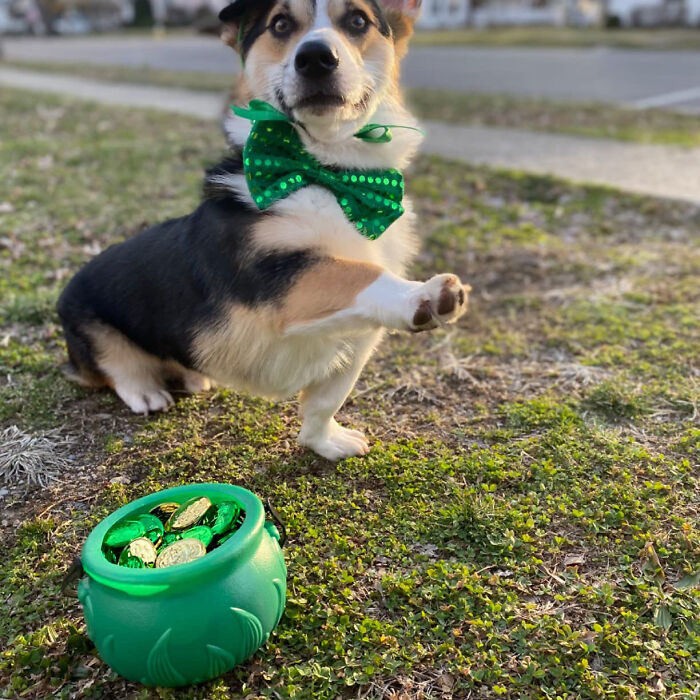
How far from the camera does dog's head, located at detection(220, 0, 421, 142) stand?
2416mm

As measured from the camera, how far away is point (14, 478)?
116 inches

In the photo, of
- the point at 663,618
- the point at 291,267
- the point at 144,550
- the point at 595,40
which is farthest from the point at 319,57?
the point at 595,40

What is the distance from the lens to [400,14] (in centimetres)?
296

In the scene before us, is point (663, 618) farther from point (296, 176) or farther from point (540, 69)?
point (540, 69)

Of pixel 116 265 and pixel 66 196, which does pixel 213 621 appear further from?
pixel 66 196

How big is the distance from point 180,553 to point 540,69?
16.4 meters

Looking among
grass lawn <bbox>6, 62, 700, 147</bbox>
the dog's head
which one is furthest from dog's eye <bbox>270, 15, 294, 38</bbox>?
grass lawn <bbox>6, 62, 700, 147</bbox>

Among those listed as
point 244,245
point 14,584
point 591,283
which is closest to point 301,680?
point 14,584

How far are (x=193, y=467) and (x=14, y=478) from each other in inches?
29.0

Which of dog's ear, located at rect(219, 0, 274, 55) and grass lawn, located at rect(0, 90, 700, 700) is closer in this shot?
grass lawn, located at rect(0, 90, 700, 700)

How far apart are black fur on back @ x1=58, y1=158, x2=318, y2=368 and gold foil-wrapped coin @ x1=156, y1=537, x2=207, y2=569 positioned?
87cm

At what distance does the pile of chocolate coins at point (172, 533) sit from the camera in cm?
197

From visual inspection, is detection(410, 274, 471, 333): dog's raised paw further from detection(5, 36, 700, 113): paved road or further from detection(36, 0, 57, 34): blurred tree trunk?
detection(36, 0, 57, 34): blurred tree trunk

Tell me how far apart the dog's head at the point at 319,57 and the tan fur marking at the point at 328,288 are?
0.58m
